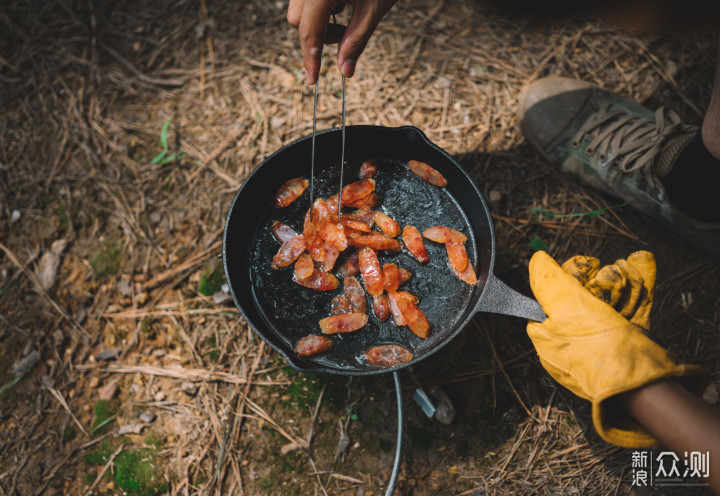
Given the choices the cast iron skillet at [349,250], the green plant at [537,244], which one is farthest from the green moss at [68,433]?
the green plant at [537,244]

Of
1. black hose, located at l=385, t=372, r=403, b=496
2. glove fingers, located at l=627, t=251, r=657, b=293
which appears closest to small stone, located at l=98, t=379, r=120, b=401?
black hose, located at l=385, t=372, r=403, b=496

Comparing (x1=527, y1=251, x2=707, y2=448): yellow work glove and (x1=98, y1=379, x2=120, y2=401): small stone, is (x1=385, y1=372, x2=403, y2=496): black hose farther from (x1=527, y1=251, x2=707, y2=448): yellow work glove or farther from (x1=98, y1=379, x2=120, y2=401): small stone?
(x1=98, y1=379, x2=120, y2=401): small stone

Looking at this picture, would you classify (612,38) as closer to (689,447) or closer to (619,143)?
(619,143)

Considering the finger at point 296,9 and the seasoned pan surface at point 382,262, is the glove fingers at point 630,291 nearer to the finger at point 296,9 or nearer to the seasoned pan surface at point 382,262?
the seasoned pan surface at point 382,262

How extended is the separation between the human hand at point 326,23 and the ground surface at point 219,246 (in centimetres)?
115

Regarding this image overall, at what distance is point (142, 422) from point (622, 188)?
3306mm

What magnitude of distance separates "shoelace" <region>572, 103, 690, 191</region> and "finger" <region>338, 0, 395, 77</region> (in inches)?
67.9

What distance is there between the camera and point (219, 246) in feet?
9.05

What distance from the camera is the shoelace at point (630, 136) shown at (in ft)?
8.60

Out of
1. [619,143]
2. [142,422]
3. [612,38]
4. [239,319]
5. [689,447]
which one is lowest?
[142,422]

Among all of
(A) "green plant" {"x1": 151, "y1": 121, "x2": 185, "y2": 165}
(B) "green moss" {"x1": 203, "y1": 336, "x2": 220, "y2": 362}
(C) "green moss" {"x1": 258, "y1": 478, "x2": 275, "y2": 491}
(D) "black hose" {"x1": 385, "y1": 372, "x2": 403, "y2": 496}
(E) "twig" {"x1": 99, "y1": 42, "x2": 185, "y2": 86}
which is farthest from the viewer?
(E) "twig" {"x1": 99, "y1": 42, "x2": 185, "y2": 86}

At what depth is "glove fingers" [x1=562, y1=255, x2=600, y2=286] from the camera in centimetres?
191

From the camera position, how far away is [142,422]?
2477mm

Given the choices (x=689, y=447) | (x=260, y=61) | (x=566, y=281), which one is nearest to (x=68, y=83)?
(x=260, y=61)
